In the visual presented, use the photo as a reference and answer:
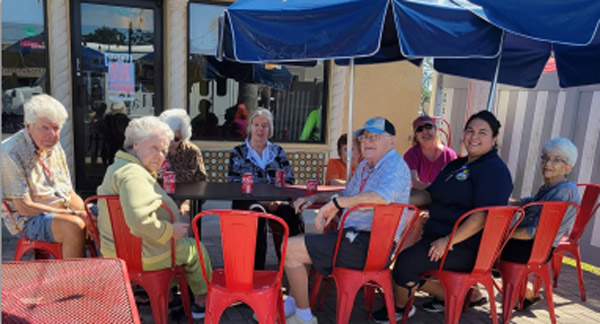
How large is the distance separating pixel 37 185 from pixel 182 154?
1.11 m

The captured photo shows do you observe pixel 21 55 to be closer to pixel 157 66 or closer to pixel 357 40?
pixel 157 66

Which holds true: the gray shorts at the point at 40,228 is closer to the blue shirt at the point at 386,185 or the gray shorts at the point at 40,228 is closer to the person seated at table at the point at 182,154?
the person seated at table at the point at 182,154

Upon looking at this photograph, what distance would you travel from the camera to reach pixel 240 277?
94.7 inches

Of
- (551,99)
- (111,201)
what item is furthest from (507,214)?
(551,99)

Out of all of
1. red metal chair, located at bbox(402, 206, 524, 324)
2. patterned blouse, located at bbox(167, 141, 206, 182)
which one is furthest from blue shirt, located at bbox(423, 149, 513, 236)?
patterned blouse, located at bbox(167, 141, 206, 182)

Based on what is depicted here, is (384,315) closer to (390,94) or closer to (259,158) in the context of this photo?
(259,158)

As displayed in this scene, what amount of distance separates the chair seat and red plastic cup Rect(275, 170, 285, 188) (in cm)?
110

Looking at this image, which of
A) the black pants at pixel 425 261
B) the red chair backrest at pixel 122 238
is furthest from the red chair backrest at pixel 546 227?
the red chair backrest at pixel 122 238

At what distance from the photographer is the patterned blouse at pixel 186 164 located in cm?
380

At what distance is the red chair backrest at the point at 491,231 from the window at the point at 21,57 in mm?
4973

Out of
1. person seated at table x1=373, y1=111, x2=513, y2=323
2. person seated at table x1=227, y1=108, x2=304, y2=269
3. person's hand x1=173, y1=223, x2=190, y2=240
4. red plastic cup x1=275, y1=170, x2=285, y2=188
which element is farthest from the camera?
person seated at table x1=227, y1=108, x2=304, y2=269

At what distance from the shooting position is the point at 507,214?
2.74 meters

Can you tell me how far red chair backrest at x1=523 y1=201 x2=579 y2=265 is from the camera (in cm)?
298

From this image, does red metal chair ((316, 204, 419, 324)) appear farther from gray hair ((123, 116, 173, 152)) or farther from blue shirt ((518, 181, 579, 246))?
gray hair ((123, 116, 173, 152))
